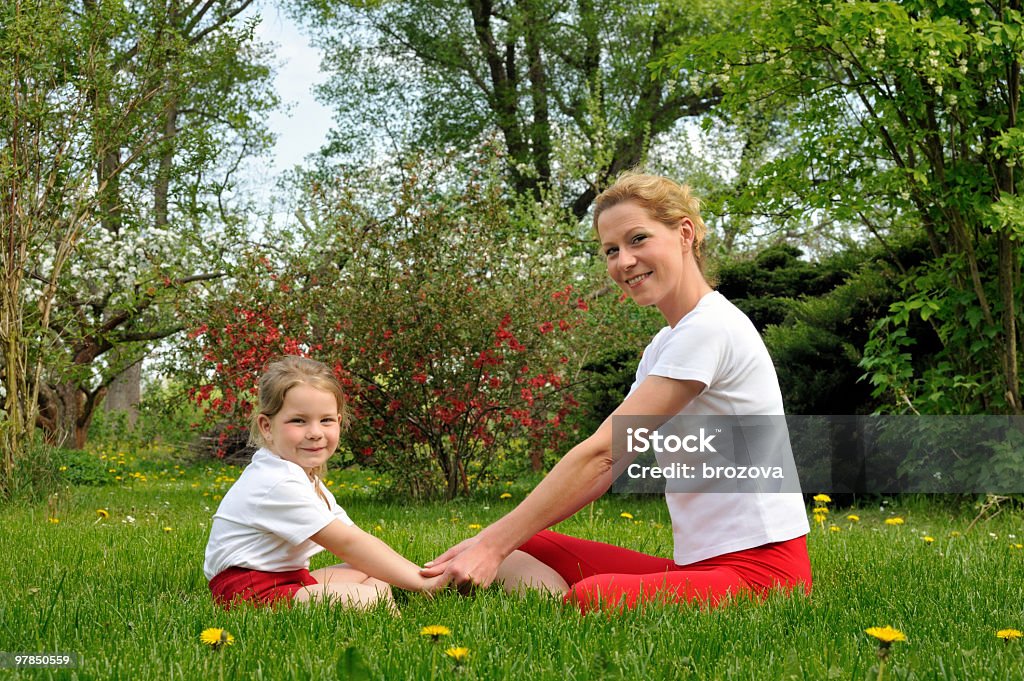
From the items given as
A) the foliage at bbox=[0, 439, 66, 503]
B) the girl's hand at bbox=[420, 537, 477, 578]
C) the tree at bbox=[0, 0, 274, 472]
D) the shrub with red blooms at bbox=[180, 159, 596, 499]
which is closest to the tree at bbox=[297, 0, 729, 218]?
the tree at bbox=[0, 0, 274, 472]

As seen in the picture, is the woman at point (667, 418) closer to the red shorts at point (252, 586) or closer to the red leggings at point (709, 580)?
the red leggings at point (709, 580)

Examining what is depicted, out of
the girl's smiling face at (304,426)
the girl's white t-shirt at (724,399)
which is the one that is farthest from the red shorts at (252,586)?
the girl's white t-shirt at (724,399)

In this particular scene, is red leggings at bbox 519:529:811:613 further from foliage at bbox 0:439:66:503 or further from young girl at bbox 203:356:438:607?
foliage at bbox 0:439:66:503

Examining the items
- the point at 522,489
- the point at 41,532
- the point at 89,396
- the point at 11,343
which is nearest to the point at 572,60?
the point at 89,396

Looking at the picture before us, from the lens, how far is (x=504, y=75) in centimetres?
2192

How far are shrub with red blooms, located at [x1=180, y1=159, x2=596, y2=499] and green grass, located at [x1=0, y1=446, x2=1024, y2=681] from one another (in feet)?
9.24

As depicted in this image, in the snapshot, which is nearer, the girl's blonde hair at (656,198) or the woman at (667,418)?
the woman at (667,418)

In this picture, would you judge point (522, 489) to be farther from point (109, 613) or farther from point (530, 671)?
point (530, 671)

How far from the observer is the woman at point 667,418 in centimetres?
264

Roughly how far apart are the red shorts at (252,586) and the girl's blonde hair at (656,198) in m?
1.51

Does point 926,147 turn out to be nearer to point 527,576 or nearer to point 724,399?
point 724,399

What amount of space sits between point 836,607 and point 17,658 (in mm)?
2189

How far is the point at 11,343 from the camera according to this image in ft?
22.4

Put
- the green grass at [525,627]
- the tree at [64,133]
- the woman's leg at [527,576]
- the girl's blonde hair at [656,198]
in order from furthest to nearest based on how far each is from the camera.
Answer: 1. the tree at [64,133]
2. the woman's leg at [527,576]
3. the girl's blonde hair at [656,198]
4. the green grass at [525,627]
